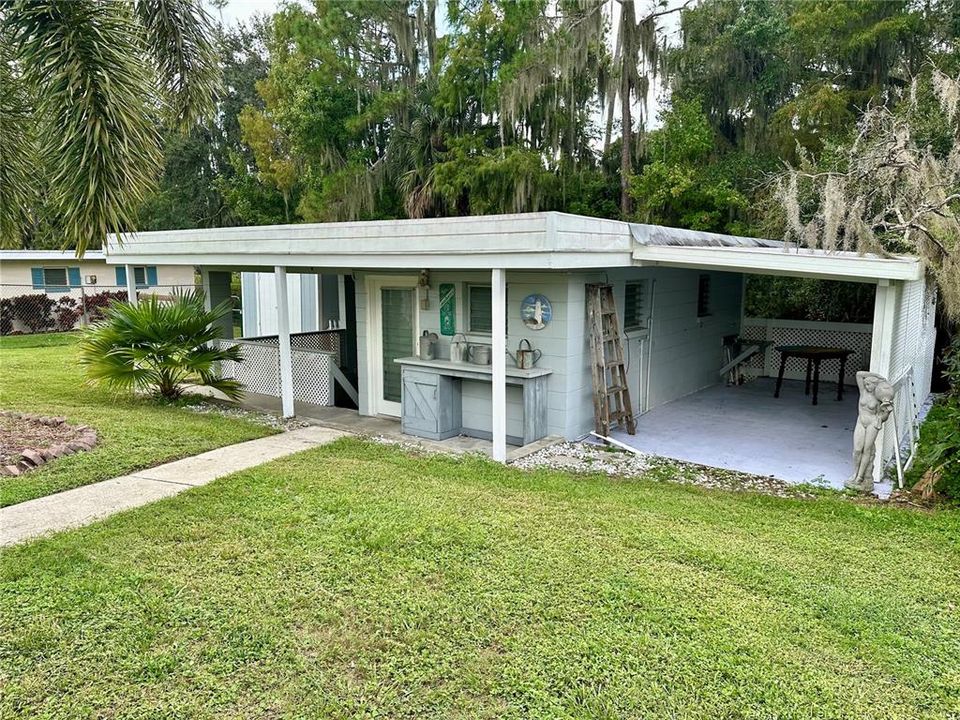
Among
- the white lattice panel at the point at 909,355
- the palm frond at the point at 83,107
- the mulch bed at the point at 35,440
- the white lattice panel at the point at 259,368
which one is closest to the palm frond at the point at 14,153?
the palm frond at the point at 83,107

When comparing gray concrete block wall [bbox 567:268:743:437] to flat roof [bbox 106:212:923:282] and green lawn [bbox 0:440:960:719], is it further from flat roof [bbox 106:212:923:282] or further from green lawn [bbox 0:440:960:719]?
green lawn [bbox 0:440:960:719]

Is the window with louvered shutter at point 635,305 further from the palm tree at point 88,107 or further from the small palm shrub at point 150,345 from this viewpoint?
the palm tree at point 88,107

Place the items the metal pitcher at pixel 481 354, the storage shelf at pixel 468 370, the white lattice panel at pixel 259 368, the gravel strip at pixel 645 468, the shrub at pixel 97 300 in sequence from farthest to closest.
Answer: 1. the shrub at pixel 97 300
2. the white lattice panel at pixel 259 368
3. the metal pitcher at pixel 481 354
4. the storage shelf at pixel 468 370
5. the gravel strip at pixel 645 468

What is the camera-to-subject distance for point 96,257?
18.5m

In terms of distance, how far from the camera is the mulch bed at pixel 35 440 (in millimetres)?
6188

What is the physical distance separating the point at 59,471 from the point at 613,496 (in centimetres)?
487

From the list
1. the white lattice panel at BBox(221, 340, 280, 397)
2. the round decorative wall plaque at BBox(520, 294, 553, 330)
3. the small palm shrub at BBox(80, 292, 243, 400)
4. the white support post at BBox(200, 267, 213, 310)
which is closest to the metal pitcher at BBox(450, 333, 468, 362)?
the round decorative wall plaque at BBox(520, 294, 553, 330)

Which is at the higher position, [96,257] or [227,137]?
[227,137]

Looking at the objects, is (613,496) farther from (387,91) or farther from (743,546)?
(387,91)

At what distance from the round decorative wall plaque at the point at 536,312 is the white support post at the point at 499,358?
96cm

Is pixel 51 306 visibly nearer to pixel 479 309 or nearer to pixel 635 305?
pixel 479 309

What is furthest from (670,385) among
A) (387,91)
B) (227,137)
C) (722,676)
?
(227,137)

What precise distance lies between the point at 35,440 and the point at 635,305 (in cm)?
705

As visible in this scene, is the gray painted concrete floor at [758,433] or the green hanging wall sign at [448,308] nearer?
the gray painted concrete floor at [758,433]
